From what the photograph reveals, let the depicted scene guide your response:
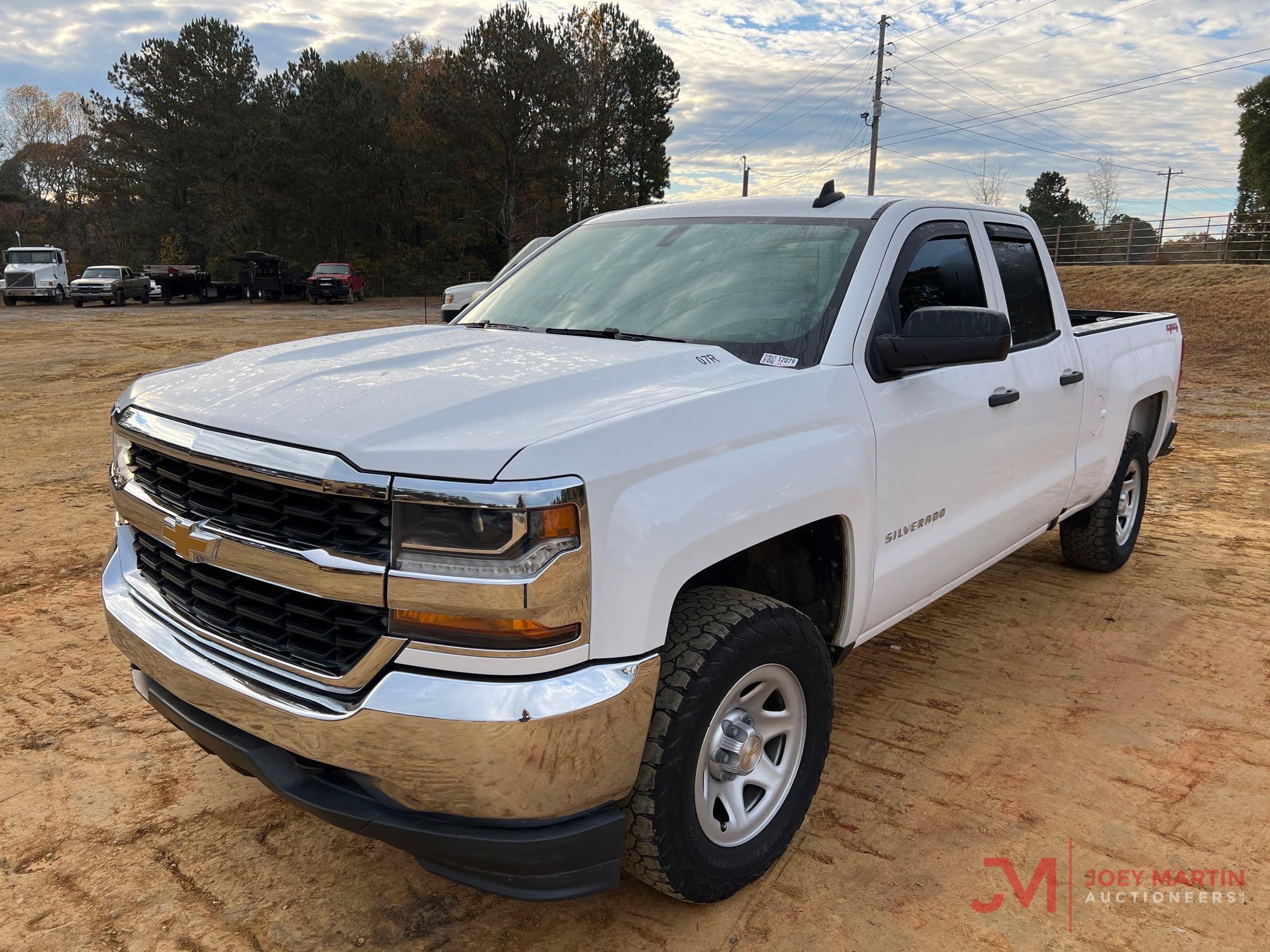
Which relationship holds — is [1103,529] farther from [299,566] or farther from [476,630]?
[299,566]

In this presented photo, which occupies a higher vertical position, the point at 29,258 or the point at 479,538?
the point at 29,258

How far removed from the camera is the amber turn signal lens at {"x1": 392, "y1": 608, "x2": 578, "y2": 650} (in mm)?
1979

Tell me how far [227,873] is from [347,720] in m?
1.13

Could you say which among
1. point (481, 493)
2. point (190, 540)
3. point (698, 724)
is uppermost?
point (481, 493)

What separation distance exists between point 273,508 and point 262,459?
0.39 feet

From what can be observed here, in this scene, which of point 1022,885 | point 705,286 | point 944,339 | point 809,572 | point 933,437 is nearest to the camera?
point 1022,885

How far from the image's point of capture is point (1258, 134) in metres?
39.3

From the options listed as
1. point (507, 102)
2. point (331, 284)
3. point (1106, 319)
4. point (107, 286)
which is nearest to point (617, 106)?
point (507, 102)

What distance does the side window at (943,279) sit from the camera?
329 centimetres

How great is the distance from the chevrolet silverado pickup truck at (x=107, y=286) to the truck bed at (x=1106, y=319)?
117 ft

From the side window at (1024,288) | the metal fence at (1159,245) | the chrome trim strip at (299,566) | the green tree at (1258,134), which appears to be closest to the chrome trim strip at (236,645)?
the chrome trim strip at (299,566)

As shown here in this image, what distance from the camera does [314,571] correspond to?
2061 mm

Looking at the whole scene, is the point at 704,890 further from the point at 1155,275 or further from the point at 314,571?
the point at 1155,275

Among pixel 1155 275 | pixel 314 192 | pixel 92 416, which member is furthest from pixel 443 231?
pixel 92 416
